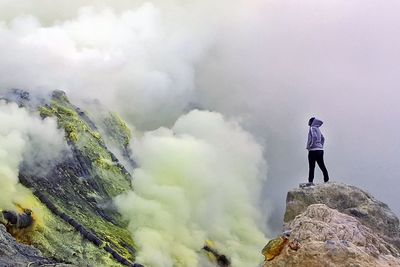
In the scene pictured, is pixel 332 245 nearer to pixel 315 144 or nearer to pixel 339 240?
pixel 339 240

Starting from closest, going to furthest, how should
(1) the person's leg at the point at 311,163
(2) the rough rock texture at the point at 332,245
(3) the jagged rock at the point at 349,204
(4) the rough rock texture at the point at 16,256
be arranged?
(2) the rough rock texture at the point at 332,245
(3) the jagged rock at the point at 349,204
(1) the person's leg at the point at 311,163
(4) the rough rock texture at the point at 16,256

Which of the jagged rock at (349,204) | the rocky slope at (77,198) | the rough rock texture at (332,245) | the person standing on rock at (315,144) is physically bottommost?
the rough rock texture at (332,245)

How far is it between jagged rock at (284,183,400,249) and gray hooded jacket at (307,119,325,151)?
179 centimetres

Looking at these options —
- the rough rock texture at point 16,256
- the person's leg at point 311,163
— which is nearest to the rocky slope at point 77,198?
the rough rock texture at point 16,256

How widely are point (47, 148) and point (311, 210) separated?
66.4 m

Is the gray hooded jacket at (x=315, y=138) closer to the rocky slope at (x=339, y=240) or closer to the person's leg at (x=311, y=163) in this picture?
the person's leg at (x=311, y=163)

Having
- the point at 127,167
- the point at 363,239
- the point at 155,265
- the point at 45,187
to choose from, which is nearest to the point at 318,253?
the point at 363,239

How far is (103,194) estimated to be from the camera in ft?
287

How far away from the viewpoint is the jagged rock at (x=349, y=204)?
838 inches

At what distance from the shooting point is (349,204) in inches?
895

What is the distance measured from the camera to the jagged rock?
21.3 meters

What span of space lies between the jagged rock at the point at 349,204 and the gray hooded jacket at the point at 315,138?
70.4 inches

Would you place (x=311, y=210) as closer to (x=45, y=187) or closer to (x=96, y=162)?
(x=45, y=187)

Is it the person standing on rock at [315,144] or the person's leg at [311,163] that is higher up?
the person standing on rock at [315,144]
